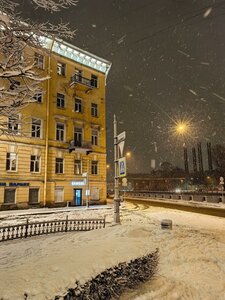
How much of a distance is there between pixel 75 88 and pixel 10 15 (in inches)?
860

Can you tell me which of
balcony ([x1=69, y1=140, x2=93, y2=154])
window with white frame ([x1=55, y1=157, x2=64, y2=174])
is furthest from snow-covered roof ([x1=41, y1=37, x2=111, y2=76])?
window with white frame ([x1=55, y1=157, x2=64, y2=174])

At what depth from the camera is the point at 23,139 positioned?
22578 millimetres

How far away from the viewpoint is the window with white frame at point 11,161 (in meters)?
21.5

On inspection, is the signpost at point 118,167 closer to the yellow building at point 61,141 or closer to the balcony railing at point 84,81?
the yellow building at point 61,141

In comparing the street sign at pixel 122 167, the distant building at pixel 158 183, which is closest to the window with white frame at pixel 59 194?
the street sign at pixel 122 167

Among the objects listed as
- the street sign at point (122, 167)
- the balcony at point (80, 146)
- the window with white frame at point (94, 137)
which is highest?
the window with white frame at point (94, 137)

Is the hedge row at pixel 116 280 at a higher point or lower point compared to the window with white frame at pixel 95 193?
lower

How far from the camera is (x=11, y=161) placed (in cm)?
2162

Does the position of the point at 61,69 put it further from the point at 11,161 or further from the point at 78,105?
the point at 11,161

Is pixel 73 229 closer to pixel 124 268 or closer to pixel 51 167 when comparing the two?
pixel 124 268

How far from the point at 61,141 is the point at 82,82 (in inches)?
323

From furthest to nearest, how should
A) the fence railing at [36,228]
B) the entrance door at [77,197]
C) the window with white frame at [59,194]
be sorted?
the entrance door at [77,197], the window with white frame at [59,194], the fence railing at [36,228]

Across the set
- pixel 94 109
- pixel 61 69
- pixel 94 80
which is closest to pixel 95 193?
pixel 94 109

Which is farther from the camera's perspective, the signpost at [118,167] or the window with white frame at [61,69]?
the window with white frame at [61,69]
